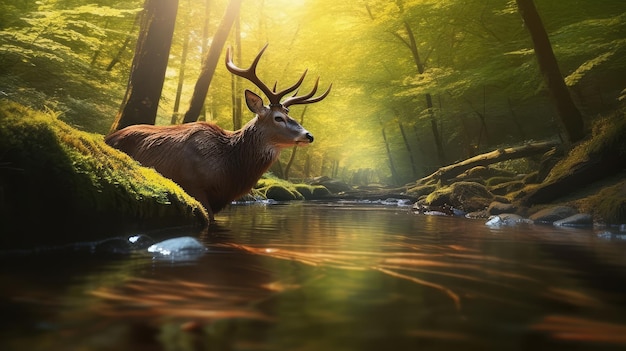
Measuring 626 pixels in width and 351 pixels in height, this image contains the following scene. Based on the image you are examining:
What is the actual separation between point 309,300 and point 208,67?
1073 cm

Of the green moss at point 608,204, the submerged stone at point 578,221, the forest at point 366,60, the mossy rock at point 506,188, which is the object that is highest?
the forest at point 366,60

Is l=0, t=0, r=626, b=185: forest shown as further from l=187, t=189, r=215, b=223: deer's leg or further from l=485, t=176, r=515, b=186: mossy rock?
l=187, t=189, r=215, b=223: deer's leg

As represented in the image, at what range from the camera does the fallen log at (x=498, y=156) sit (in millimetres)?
14633

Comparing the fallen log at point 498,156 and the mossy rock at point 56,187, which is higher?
the fallen log at point 498,156

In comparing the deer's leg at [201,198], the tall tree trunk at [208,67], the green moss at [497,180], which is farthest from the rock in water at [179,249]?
the green moss at [497,180]

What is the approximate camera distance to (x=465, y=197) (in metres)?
12.1

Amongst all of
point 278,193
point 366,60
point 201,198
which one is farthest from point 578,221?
point 366,60

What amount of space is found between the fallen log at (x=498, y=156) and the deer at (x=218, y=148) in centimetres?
942

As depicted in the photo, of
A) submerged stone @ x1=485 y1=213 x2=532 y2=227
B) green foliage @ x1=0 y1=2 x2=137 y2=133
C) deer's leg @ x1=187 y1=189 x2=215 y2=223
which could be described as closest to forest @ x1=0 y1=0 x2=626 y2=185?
green foliage @ x1=0 y1=2 x2=137 y2=133

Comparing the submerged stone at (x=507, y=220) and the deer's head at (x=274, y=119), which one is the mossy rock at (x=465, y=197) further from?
the deer's head at (x=274, y=119)

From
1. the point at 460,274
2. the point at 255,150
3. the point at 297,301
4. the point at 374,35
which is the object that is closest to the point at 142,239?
the point at 297,301

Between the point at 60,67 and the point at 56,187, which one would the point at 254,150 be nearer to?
the point at 56,187

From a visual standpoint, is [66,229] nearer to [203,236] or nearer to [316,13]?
[203,236]

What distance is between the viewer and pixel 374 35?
893 inches
